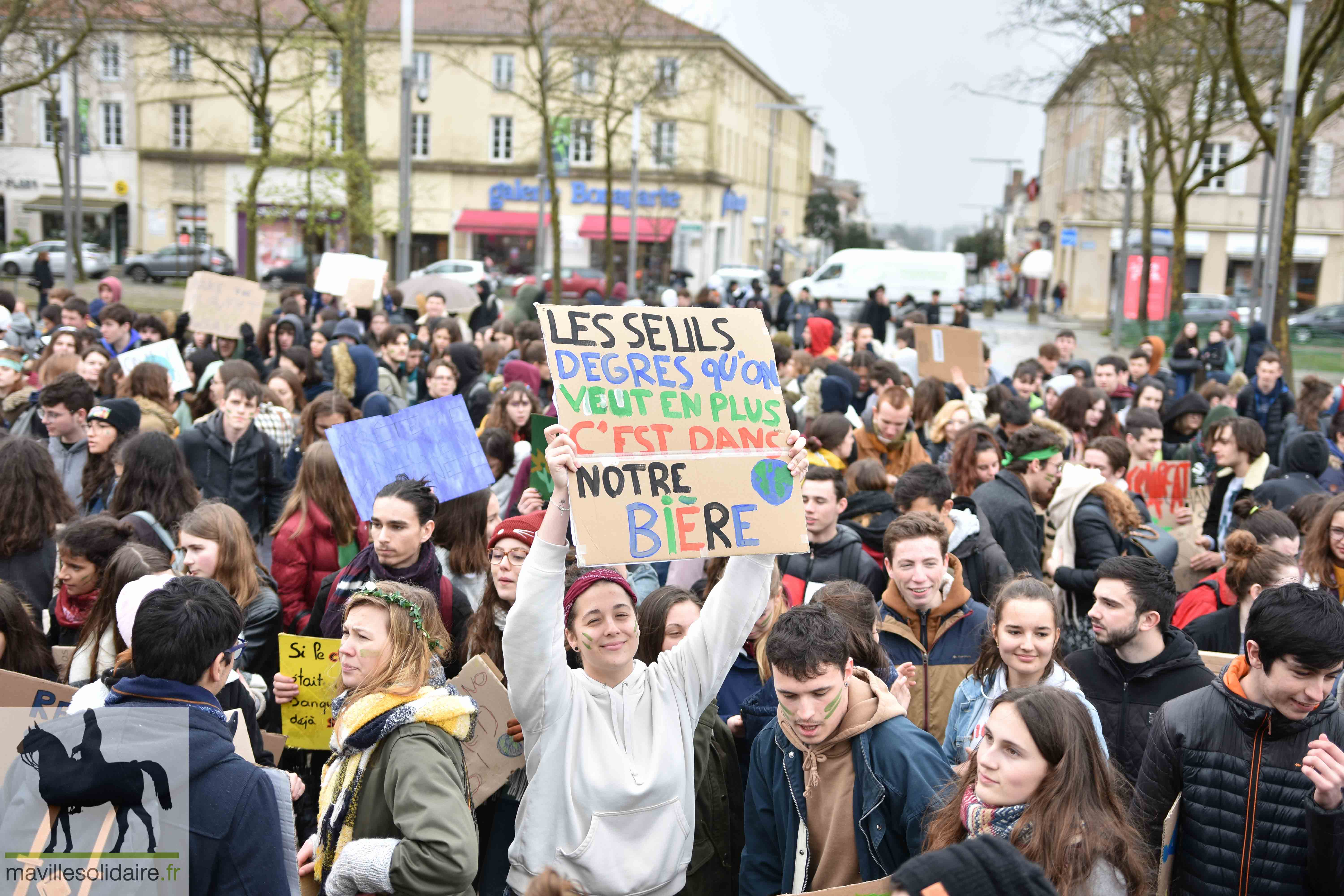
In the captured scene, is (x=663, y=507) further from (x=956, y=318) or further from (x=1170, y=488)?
(x=956, y=318)

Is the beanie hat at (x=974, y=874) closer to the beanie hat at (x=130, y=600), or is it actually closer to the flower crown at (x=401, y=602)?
the flower crown at (x=401, y=602)

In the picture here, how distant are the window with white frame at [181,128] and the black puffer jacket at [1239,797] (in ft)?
173

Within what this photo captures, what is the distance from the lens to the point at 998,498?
6465mm

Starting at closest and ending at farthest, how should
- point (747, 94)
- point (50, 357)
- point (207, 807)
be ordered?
point (207, 807), point (50, 357), point (747, 94)

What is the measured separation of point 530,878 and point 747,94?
209ft

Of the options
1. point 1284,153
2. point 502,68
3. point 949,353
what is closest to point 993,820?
point 949,353

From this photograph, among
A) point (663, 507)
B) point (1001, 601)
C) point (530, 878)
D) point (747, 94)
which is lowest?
point (530, 878)

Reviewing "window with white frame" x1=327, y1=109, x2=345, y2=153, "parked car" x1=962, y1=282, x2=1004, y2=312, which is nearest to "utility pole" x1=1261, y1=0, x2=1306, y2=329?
"window with white frame" x1=327, y1=109, x2=345, y2=153

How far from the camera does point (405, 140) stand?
19.6m

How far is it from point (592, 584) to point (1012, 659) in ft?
4.92

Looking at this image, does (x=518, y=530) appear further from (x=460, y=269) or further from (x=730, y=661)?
(x=460, y=269)

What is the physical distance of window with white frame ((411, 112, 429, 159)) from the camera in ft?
171

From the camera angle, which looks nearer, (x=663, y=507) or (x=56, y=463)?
(x=663, y=507)

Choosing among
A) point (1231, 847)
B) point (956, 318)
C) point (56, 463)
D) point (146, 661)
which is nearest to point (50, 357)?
point (56, 463)
